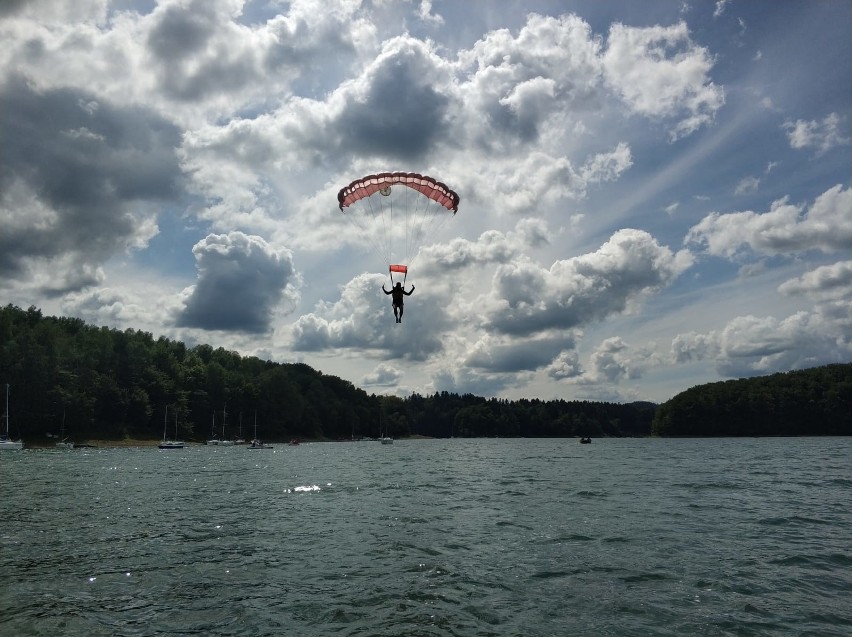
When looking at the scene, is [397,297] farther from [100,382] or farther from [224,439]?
[224,439]

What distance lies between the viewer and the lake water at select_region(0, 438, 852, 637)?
14.8 meters

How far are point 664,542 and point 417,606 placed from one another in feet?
40.7

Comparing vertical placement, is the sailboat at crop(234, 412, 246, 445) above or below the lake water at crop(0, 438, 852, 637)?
above

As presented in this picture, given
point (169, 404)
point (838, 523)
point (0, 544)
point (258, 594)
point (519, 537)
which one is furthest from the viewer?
point (169, 404)

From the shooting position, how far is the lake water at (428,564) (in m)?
14.8

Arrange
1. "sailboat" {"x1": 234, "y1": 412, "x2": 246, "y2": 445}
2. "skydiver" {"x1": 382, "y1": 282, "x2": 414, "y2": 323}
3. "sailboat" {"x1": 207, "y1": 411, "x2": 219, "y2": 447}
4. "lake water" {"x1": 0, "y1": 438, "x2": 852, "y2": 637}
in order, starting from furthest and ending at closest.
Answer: "sailboat" {"x1": 234, "y1": 412, "x2": 246, "y2": 445} < "sailboat" {"x1": 207, "y1": 411, "x2": 219, "y2": 447} < "skydiver" {"x1": 382, "y1": 282, "x2": 414, "y2": 323} < "lake water" {"x1": 0, "y1": 438, "x2": 852, "y2": 637}

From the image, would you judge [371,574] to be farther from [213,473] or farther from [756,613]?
[213,473]

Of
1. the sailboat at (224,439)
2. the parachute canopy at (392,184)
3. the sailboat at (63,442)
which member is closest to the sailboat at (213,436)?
the sailboat at (224,439)

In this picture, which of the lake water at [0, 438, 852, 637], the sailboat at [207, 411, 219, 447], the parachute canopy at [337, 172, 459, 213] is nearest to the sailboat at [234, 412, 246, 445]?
the sailboat at [207, 411, 219, 447]

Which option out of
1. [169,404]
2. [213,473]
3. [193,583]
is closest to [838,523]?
[193,583]

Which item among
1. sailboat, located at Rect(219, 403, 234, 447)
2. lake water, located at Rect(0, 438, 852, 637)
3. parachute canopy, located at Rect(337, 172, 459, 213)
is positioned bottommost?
lake water, located at Rect(0, 438, 852, 637)

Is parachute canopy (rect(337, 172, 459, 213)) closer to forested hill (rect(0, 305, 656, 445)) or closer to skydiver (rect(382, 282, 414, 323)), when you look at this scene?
skydiver (rect(382, 282, 414, 323))

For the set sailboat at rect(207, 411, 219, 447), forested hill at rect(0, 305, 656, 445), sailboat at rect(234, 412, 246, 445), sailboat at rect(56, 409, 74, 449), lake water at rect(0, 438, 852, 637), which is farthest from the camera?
sailboat at rect(234, 412, 246, 445)

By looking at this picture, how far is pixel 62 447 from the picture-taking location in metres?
117
